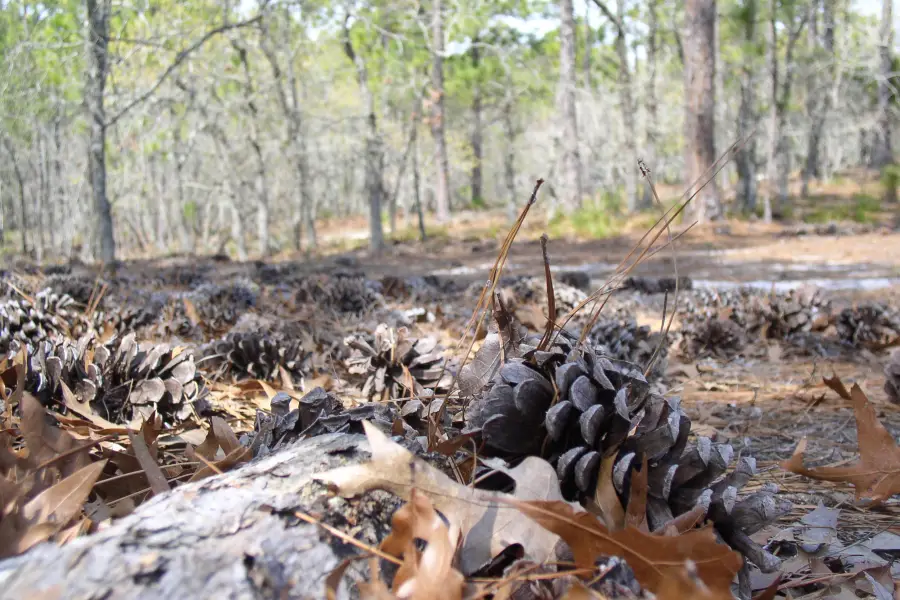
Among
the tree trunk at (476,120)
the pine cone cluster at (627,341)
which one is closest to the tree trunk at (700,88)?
the pine cone cluster at (627,341)

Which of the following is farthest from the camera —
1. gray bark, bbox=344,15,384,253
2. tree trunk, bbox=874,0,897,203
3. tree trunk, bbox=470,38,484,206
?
tree trunk, bbox=470,38,484,206

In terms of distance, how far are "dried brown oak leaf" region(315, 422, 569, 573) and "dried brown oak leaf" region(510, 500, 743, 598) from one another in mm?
36

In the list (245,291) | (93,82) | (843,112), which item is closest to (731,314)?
(245,291)

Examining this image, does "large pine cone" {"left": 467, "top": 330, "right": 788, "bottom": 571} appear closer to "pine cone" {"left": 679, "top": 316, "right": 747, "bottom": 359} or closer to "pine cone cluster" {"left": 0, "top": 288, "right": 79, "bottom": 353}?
"pine cone cluster" {"left": 0, "top": 288, "right": 79, "bottom": 353}

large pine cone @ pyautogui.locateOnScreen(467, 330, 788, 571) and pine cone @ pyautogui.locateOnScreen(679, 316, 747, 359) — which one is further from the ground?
large pine cone @ pyautogui.locateOnScreen(467, 330, 788, 571)

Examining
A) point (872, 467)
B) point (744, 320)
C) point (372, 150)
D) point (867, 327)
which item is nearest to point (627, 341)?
point (872, 467)

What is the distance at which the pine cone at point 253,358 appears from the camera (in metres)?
2.19

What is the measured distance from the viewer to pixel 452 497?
0.74 metres

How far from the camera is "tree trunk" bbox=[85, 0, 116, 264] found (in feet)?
22.9

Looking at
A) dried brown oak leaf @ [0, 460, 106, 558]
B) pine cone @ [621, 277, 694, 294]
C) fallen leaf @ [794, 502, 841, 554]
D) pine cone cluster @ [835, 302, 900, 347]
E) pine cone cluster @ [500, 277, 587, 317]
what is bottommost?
pine cone cluster @ [835, 302, 900, 347]

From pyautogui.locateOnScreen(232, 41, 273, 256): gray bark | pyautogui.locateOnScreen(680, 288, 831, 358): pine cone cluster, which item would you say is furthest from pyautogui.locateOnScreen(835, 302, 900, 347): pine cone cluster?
pyautogui.locateOnScreen(232, 41, 273, 256): gray bark

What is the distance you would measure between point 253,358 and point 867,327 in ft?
9.54

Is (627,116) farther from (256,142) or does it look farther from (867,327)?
(867,327)

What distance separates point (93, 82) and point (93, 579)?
831 centimetres
